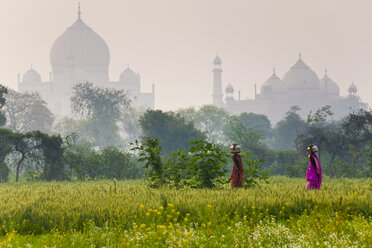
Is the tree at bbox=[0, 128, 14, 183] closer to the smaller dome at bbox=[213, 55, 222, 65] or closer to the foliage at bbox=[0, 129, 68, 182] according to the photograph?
the foliage at bbox=[0, 129, 68, 182]

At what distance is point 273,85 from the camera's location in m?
154

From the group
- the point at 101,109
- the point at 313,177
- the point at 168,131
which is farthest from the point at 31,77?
the point at 313,177

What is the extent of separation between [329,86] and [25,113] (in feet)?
350

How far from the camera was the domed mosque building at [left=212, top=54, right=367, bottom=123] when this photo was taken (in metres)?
153

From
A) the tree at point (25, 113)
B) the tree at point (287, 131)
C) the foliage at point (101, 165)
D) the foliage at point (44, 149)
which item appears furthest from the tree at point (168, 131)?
the tree at point (287, 131)

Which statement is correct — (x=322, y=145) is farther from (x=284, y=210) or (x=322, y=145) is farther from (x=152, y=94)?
(x=152, y=94)

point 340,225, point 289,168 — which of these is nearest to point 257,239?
point 340,225

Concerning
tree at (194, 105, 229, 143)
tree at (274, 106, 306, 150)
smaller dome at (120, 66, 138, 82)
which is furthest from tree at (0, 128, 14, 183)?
smaller dome at (120, 66, 138, 82)

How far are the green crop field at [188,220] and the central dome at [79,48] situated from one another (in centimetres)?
13350

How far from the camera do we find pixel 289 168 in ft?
113

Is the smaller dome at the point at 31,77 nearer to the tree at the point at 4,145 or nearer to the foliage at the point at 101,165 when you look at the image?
the foliage at the point at 101,165

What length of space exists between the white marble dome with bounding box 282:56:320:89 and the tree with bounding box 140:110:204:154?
108996 mm

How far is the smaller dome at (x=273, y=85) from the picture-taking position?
502 feet

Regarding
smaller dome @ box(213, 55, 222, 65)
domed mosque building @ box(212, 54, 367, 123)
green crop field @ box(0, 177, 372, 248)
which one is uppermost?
smaller dome @ box(213, 55, 222, 65)
